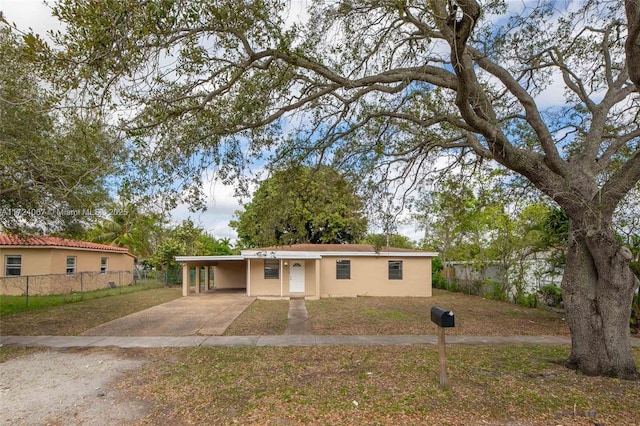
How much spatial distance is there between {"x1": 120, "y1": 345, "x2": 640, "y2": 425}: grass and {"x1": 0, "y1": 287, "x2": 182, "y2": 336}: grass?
478 centimetres

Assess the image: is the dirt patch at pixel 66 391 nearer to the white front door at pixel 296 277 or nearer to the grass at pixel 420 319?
the grass at pixel 420 319

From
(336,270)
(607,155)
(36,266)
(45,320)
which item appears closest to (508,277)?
(336,270)

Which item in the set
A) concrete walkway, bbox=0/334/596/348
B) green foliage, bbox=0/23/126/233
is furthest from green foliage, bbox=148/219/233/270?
concrete walkway, bbox=0/334/596/348

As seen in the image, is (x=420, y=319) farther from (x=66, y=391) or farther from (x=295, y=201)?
(x=66, y=391)

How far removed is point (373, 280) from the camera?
67.6 feet

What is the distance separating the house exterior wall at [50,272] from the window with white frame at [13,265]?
11 centimetres

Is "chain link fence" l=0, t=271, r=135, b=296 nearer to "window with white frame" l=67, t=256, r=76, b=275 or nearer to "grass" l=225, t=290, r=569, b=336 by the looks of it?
"window with white frame" l=67, t=256, r=76, b=275

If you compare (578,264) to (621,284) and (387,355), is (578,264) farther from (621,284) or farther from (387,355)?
(387,355)

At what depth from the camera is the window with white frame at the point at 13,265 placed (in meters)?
19.9

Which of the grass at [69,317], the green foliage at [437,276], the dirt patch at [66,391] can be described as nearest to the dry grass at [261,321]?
the dirt patch at [66,391]

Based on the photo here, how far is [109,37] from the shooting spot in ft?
14.2

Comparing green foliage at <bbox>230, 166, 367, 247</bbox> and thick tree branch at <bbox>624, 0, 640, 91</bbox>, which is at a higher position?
thick tree branch at <bbox>624, 0, 640, 91</bbox>

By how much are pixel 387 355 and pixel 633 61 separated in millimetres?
6091

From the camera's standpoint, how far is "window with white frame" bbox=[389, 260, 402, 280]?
68.4ft
